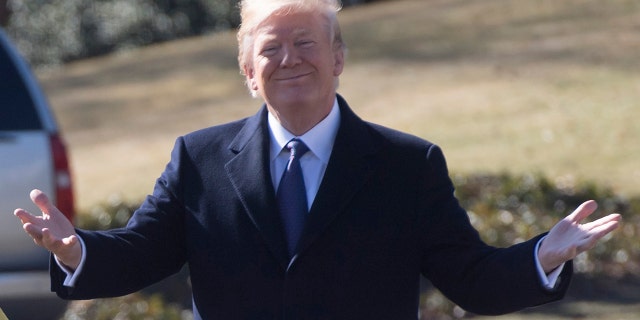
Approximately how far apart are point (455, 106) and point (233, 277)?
37.9 feet

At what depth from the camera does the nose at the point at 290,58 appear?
10.6 ft

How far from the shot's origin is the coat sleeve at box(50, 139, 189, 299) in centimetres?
329

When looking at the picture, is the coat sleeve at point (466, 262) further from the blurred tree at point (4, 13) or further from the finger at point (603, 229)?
the blurred tree at point (4, 13)

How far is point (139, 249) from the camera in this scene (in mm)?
3369

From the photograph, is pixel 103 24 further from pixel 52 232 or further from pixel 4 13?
pixel 52 232

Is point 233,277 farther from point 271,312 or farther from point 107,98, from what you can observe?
point 107,98

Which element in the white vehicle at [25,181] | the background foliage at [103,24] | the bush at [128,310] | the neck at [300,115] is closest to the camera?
the neck at [300,115]

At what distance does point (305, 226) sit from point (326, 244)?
0.24 ft

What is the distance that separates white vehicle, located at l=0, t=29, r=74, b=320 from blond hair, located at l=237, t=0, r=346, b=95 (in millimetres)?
3038

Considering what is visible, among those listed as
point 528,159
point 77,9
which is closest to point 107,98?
point 77,9

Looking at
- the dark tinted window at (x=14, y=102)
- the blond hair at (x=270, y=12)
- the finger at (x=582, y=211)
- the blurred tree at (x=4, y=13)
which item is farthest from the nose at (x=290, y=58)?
the blurred tree at (x=4, y=13)

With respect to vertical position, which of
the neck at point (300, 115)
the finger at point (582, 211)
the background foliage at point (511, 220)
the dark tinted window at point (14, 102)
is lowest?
the background foliage at point (511, 220)

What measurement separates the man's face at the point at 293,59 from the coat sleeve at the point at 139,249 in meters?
0.35

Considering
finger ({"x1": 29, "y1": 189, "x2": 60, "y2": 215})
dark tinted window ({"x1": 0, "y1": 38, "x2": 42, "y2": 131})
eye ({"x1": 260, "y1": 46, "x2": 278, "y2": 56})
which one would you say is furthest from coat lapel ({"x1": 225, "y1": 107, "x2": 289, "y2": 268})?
dark tinted window ({"x1": 0, "y1": 38, "x2": 42, "y2": 131})
